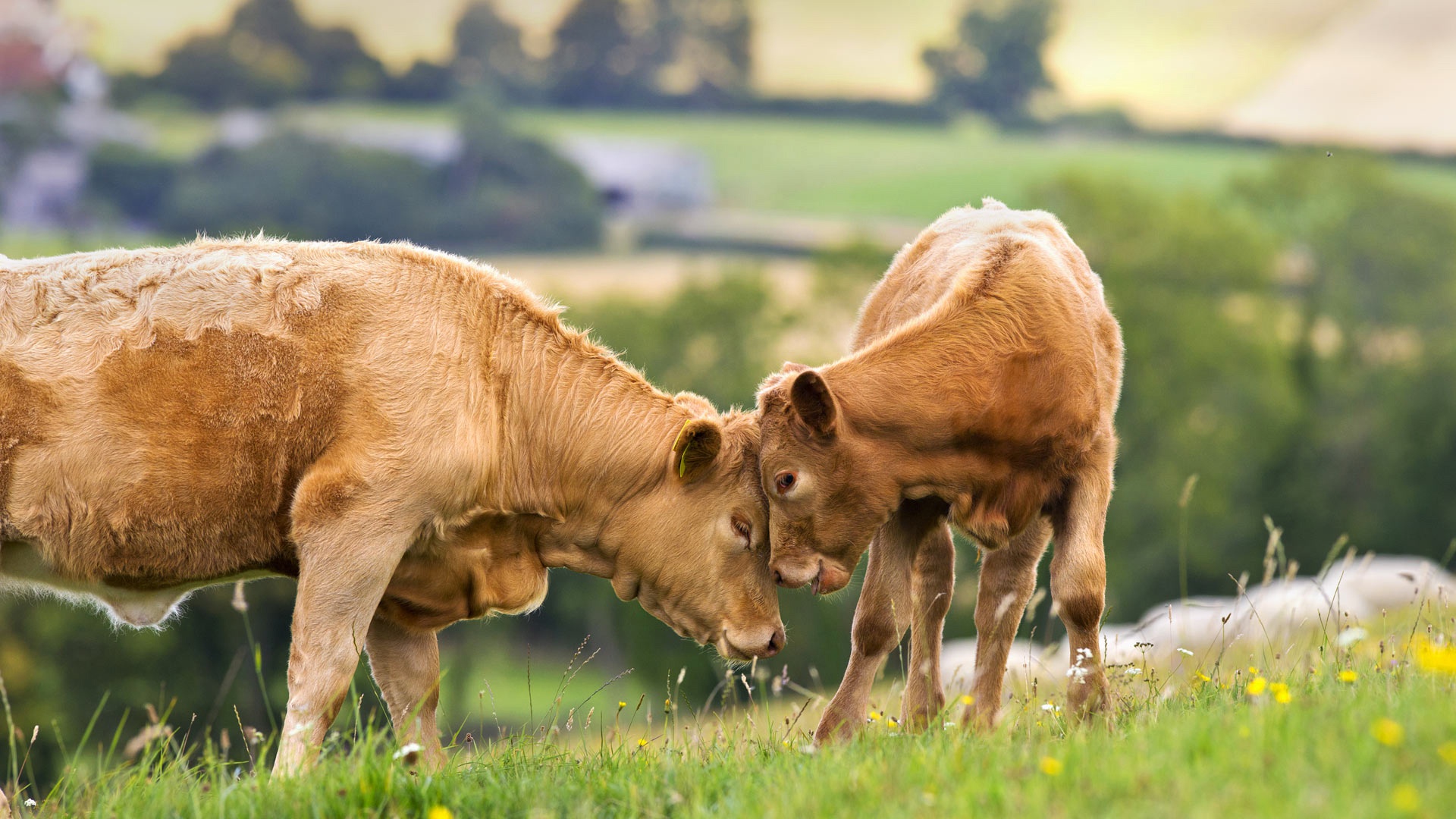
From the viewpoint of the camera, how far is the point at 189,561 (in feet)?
20.1

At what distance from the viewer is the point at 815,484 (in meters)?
6.22

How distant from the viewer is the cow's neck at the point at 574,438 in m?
6.66

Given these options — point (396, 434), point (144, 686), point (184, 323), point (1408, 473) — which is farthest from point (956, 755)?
point (1408, 473)

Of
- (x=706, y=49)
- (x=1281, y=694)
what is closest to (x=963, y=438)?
(x=1281, y=694)

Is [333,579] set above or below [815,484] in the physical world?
below

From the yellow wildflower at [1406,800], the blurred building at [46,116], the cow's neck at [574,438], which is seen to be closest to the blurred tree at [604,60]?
the blurred building at [46,116]

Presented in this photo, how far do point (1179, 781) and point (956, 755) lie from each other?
2.81 ft

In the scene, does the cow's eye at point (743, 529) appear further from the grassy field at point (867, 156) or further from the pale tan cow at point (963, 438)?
the grassy field at point (867, 156)

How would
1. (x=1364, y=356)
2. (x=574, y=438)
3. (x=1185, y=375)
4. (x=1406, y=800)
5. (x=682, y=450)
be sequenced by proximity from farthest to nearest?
(x=1364, y=356)
(x=1185, y=375)
(x=574, y=438)
(x=682, y=450)
(x=1406, y=800)

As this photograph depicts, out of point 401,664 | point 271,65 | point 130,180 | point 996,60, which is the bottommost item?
point 130,180

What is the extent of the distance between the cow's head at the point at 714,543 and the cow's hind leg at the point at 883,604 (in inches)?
18.0

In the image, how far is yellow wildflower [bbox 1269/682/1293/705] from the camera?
4711mm

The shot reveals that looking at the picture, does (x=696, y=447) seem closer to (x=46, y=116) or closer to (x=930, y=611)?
(x=930, y=611)

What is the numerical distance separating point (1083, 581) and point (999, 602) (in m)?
1.03
